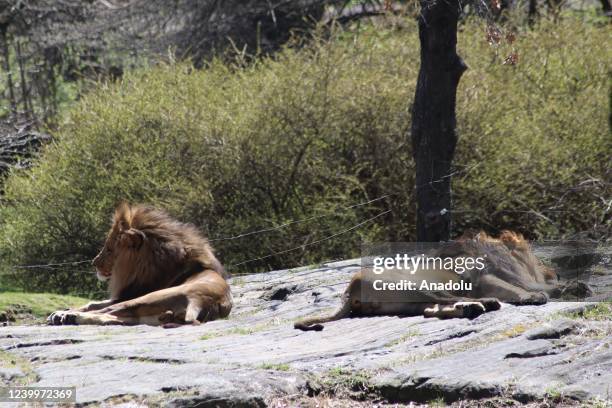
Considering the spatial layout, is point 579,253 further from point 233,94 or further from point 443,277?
point 233,94

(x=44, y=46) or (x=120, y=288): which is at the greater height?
(x=44, y=46)

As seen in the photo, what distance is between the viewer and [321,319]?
8.40m

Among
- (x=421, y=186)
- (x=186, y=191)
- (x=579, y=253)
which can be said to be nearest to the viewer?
(x=579, y=253)

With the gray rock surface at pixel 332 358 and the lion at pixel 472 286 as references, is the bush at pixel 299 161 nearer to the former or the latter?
the lion at pixel 472 286

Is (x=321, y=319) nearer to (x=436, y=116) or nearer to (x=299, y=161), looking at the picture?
(x=436, y=116)

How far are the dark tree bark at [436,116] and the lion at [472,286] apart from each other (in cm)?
336

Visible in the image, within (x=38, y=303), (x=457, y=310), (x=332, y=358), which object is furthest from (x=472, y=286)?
(x=38, y=303)

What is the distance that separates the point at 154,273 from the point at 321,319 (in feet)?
7.19

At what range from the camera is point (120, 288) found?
10.1 metres

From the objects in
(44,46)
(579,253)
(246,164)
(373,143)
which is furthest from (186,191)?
(44,46)

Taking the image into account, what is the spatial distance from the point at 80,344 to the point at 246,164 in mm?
8420

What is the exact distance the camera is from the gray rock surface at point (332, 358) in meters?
6.06

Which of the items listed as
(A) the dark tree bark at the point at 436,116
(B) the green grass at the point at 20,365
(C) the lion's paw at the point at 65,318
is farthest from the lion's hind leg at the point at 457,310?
(A) the dark tree bark at the point at 436,116

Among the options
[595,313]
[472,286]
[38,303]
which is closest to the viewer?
[595,313]
